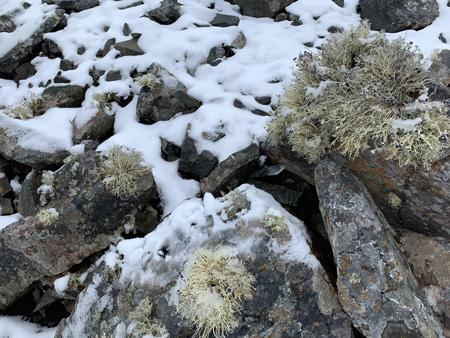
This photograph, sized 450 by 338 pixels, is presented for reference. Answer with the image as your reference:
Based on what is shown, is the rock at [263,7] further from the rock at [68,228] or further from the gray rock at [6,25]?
the gray rock at [6,25]

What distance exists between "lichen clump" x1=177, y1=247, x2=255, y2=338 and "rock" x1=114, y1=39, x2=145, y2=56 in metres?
5.29

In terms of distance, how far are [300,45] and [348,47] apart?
302cm

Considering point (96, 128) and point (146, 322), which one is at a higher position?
point (146, 322)

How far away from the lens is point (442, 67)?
7.06 metres

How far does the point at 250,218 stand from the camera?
5613 millimetres

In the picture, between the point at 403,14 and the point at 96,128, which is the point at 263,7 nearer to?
the point at 403,14

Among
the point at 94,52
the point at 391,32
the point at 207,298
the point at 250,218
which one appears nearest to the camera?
the point at 207,298

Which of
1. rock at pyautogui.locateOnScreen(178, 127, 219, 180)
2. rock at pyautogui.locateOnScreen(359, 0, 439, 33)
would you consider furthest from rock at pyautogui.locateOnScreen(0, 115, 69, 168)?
rock at pyautogui.locateOnScreen(359, 0, 439, 33)

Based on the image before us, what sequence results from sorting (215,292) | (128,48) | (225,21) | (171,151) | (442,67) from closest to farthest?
(215,292)
(442,67)
(171,151)
(128,48)
(225,21)

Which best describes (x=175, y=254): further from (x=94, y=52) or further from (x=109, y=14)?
(x=109, y=14)

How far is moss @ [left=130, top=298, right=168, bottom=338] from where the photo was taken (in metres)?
5.08

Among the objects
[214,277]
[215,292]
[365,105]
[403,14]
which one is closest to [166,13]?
[403,14]

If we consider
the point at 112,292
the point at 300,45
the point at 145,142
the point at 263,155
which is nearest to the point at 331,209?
the point at 263,155

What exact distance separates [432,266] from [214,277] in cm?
259
